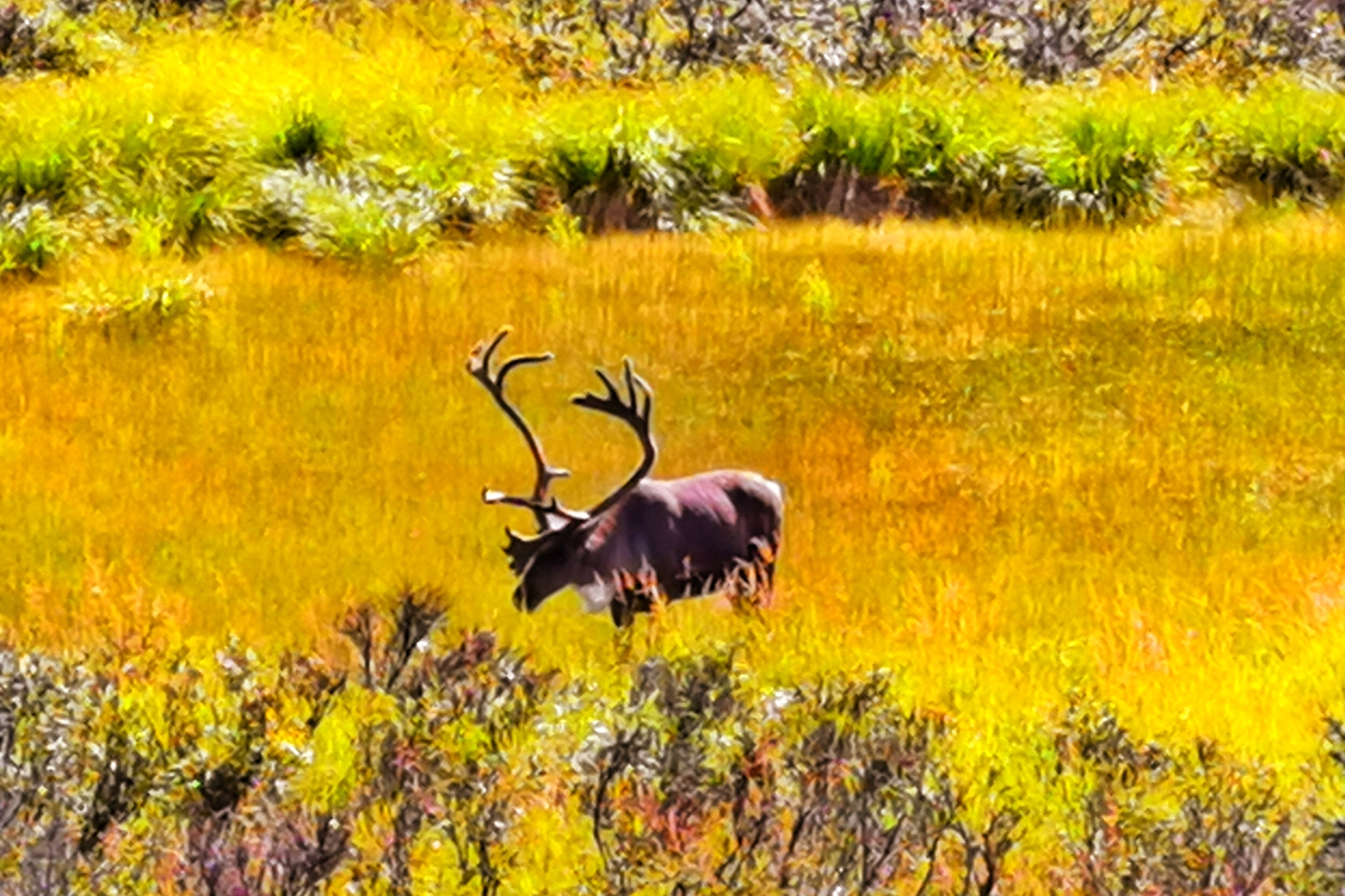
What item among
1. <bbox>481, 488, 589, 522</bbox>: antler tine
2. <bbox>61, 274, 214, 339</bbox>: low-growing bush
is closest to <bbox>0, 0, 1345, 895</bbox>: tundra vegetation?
<bbox>61, 274, 214, 339</bbox>: low-growing bush

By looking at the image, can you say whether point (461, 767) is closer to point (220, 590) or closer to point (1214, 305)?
point (220, 590)

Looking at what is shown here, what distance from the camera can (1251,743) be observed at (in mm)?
6930

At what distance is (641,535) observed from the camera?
325 inches

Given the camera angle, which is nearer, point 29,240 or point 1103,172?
point 29,240

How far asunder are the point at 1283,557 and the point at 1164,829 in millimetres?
4441

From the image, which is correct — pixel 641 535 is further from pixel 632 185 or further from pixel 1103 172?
pixel 1103 172

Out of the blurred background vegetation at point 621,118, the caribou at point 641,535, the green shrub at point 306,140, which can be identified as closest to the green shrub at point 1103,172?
the blurred background vegetation at point 621,118

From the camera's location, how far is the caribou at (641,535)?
8.05 metres

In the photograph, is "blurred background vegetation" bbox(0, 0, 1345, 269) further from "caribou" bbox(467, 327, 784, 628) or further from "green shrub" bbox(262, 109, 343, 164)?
"caribou" bbox(467, 327, 784, 628)

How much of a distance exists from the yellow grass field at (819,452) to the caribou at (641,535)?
12 cm

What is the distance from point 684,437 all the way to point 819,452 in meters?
0.61

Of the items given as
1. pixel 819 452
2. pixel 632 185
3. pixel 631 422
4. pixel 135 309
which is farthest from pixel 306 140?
pixel 631 422

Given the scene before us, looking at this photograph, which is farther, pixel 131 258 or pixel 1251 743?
pixel 131 258

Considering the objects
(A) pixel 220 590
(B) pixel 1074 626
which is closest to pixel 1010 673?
(B) pixel 1074 626
